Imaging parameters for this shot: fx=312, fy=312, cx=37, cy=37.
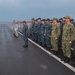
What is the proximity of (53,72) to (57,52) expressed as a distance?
5.82 m

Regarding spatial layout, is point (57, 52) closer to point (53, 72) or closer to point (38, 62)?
point (38, 62)

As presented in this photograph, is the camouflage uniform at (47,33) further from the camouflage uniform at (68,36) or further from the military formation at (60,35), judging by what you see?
the camouflage uniform at (68,36)

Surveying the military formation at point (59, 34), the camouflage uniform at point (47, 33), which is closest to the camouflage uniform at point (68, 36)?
the military formation at point (59, 34)

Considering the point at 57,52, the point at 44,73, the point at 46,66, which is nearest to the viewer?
the point at 44,73

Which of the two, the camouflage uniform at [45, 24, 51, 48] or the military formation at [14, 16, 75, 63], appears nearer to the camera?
the military formation at [14, 16, 75, 63]

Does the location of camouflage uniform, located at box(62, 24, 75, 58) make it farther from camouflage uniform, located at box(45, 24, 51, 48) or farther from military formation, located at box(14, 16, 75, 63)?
camouflage uniform, located at box(45, 24, 51, 48)

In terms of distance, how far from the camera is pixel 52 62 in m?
13.9

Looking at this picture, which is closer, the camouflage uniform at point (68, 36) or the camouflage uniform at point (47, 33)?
the camouflage uniform at point (68, 36)

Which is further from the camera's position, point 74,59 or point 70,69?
point 74,59

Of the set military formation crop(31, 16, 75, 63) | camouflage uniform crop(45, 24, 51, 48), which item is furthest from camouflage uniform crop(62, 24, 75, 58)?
camouflage uniform crop(45, 24, 51, 48)

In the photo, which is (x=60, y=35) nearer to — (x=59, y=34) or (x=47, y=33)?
(x=59, y=34)

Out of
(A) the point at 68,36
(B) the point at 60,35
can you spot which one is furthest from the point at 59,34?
(A) the point at 68,36

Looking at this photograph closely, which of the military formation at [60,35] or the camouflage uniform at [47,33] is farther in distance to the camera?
the camouflage uniform at [47,33]

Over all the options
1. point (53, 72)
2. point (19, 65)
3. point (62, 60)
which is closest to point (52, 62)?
point (62, 60)
